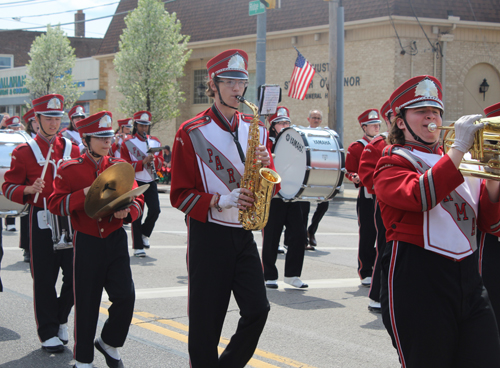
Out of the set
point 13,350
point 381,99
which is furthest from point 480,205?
point 381,99

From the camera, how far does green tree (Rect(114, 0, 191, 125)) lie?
100 feet

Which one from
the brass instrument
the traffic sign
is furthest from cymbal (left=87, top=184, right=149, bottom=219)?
the traffic sign

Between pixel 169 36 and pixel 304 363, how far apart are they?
27410mm

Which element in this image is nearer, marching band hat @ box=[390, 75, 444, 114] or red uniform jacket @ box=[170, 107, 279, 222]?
marching band hat @ box=[390, 75, 444, 114]

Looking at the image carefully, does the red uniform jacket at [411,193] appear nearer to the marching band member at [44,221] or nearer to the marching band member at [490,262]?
the marching band member at [490,262]

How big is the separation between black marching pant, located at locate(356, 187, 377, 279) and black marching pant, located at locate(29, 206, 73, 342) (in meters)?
3.80

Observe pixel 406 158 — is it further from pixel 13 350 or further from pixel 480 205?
pixel 13 350

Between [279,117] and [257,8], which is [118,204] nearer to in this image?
[279,117]

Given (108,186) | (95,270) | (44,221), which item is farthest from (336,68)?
(95,270)

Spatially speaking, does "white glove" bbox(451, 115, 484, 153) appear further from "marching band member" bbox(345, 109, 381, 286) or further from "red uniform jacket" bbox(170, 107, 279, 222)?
"marching band member" bbox(345, 109, 381, 286)

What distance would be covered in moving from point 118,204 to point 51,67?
3588 centimetres

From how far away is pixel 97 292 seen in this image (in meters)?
4.95

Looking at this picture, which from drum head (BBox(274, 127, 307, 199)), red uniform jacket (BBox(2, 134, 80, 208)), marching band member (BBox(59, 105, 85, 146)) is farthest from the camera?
marching band member (BBox(59, 105, 85, 146))

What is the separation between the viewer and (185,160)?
416 cm
